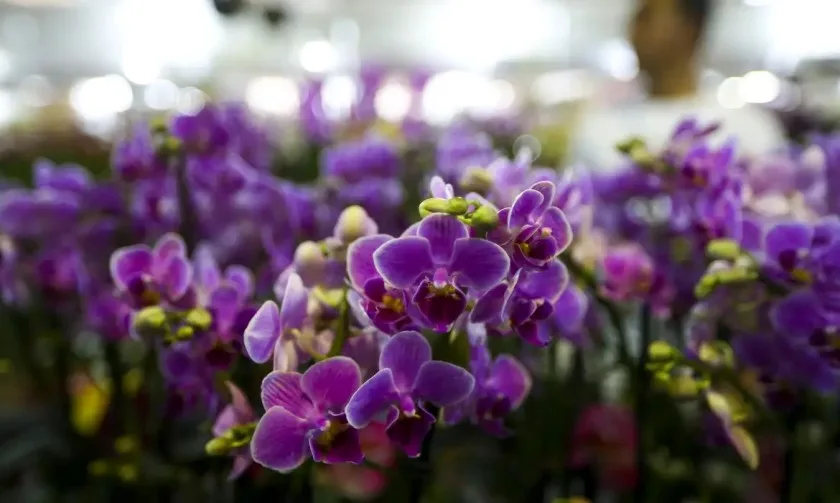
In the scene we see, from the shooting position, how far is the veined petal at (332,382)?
0.32 metres

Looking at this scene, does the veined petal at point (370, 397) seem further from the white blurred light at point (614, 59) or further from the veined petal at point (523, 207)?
the white blurred light at point (614, 59)

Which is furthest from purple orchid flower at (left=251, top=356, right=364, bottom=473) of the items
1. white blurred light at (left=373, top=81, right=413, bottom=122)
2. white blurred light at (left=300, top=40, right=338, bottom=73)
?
white blurred light at (left=300, top=40, right=338, bottom=73)

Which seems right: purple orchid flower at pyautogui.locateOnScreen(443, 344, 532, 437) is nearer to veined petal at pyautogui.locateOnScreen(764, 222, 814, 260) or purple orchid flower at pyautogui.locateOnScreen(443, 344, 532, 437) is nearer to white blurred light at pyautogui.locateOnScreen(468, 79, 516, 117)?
veined petal at pyautogui.locateOnScreen(764, 222, 814, 260)

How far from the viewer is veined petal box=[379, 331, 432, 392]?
1.03 feet

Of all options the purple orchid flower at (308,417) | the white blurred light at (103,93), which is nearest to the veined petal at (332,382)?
the purple orchid flower at (308,417)

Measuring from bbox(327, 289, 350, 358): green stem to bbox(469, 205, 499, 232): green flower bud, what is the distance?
0.23 ft

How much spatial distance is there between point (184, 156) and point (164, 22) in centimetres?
388

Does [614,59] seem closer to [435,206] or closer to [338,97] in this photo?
[338,97]

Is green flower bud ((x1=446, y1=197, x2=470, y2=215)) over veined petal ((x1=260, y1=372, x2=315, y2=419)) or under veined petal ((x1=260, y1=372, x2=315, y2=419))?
over

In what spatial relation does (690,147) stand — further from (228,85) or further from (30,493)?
(228,85)

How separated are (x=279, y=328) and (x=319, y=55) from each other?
4.11m

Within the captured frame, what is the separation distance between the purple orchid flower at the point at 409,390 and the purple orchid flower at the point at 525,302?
0.02m

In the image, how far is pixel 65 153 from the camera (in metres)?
1.23

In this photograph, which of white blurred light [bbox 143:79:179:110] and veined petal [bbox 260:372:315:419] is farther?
white blurred light [bbox 143:79:179:110]
